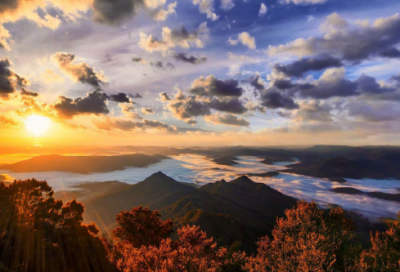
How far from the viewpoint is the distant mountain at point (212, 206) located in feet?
291

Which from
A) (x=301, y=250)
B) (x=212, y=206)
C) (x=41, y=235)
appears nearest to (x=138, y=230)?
(x=41, y=235)

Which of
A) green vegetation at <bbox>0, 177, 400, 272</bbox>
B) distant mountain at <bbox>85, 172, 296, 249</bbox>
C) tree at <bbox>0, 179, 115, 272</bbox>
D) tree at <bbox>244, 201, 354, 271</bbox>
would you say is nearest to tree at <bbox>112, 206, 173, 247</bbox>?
green vegetation at <bbox>0, 177, 400, 272</bbox>

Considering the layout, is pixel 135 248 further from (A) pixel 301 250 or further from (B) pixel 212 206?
(B) pixel 212 206

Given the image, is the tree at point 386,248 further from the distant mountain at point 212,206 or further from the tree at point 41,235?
the distant mountain at point 212,206

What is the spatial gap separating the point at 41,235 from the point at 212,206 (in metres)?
114

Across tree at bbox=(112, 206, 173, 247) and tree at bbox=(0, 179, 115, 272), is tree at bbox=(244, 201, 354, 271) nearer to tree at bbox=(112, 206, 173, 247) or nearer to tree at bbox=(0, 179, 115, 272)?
tree at bbox=(0, 179, 115, 272)

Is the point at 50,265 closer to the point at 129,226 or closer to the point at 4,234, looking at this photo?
the point at 4,234

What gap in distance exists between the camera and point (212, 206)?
127 metres

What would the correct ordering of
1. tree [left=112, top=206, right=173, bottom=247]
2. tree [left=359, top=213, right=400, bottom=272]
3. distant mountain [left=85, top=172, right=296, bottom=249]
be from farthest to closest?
distant mountain [left=85, top=172, right=296, bottom=249]
tree [left=112, top=206, right=173, bottom=247]
tree [left=359, top=213, right=400, bottom=272]

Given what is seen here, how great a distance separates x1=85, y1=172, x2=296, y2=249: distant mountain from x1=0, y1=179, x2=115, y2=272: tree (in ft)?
212

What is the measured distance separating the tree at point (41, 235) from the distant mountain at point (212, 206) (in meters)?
64.7

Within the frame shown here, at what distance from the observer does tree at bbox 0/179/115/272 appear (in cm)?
1945

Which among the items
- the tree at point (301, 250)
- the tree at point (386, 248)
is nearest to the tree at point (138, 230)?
the tree at point (301, 250)

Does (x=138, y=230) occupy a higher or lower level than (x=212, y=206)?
higher
